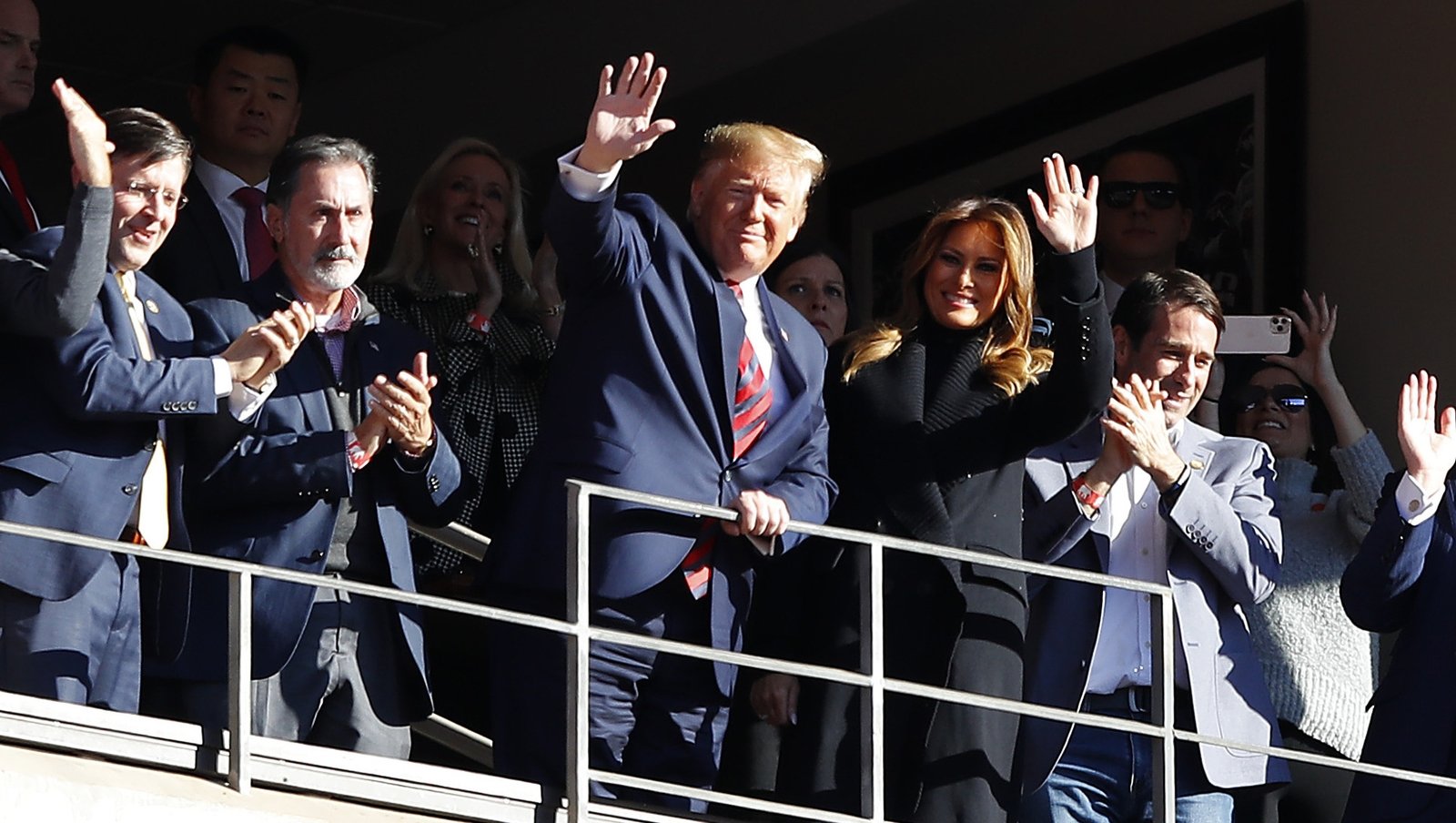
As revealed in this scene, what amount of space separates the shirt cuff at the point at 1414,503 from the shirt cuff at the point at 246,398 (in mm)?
2309

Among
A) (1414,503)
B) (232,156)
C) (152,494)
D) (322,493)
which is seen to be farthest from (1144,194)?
(152,494)

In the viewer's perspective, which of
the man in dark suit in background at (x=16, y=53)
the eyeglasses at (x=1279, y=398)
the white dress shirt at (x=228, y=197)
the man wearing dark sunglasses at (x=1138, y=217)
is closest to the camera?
the man in dark suit in background at (x=16, y=53)

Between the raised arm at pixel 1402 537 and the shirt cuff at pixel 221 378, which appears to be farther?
the raised arm at pixel 1402 537

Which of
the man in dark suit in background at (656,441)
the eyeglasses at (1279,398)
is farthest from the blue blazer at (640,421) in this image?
the eyeglasses at (1279,398)

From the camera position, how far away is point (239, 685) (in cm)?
440

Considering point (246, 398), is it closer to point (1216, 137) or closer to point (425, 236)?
point (425, 236)

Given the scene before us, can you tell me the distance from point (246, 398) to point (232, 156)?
1380mm

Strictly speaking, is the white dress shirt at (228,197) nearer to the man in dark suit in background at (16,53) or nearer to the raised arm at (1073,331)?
the man in dark suit in background at (16,53)

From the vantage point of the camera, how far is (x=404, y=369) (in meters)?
5.26

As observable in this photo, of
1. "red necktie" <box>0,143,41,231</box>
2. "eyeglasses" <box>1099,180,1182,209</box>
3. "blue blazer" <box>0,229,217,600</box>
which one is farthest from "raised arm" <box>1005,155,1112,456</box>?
"red necktie" <box>0,143,41,231</box>

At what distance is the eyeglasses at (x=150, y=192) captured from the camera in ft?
16.3

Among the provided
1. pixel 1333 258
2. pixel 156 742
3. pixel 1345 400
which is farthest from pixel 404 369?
pixel 1333 258

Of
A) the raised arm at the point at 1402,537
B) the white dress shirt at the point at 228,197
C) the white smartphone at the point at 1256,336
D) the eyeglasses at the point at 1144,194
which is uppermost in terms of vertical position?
the eyeglasses at the point at 1144,194

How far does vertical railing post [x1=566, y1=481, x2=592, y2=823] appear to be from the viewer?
463 cm
